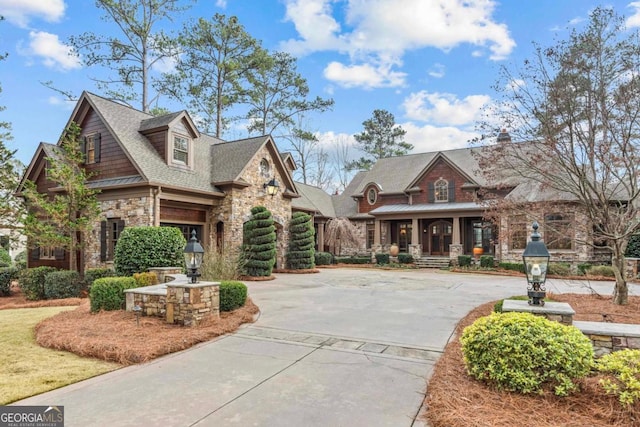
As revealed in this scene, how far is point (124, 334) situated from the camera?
604cm

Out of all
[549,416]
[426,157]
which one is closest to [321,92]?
[426,157]

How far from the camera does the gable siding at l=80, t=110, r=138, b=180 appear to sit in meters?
13.7

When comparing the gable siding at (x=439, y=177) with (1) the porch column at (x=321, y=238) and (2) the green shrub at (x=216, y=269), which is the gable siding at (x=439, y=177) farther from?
(2) the green shrub at (x=216, y=269)

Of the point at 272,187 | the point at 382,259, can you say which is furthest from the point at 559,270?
the point at 272,187

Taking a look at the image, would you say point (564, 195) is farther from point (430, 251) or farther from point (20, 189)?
point (20, 189)

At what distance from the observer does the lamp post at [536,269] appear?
4.89 meters

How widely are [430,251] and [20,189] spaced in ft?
72.6

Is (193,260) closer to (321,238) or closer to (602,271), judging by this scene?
(602,271)

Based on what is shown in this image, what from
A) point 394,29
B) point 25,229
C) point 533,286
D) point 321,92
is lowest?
point 533,286

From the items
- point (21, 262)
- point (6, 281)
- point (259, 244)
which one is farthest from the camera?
point (21, 262)

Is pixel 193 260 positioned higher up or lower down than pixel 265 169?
lower down

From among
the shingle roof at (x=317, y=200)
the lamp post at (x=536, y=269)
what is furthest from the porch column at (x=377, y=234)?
the lamp post at (x=536, y=269)

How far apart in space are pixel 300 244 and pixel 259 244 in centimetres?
350

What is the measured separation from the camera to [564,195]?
1697 cm
